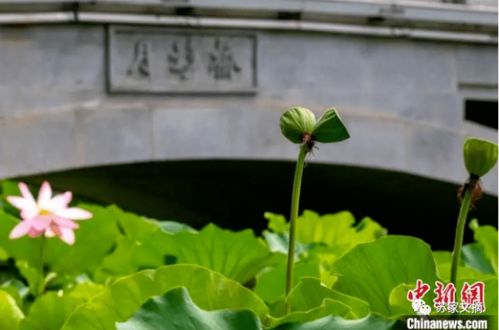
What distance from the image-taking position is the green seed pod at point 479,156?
0.59 meters

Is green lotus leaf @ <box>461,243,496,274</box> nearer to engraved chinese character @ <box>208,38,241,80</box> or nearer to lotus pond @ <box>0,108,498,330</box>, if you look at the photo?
→ lotus pond @ <box>0,108,498,330</box>

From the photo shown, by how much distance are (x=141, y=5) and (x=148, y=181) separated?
1107mm

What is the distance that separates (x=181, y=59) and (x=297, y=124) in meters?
4.03

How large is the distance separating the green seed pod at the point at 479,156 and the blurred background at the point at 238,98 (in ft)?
12.2

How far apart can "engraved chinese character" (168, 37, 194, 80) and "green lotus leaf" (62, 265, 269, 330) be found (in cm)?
399

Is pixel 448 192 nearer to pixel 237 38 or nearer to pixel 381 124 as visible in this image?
pixel 381 124

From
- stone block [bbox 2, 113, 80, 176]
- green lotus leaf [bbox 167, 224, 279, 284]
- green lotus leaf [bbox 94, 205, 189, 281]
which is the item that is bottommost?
stone block [bbox 2, 113, 80, 176]

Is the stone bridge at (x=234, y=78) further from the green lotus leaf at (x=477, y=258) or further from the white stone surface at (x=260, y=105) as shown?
the green lotus leaf at (x=477, y=258)

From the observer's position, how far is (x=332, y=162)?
200 inches

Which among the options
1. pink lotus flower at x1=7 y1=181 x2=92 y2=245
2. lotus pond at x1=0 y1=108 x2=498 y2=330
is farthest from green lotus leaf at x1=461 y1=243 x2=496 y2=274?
pink lotus flower at x1=7 y1=181 x2=92 y2=245

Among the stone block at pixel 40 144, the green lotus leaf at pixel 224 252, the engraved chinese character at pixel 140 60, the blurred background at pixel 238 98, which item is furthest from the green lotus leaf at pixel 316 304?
the engraved chinese character at pixel 140 60

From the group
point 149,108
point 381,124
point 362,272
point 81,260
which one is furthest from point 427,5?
point 362,272

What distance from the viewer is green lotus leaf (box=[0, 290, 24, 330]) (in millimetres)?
705

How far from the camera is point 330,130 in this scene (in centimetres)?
59
